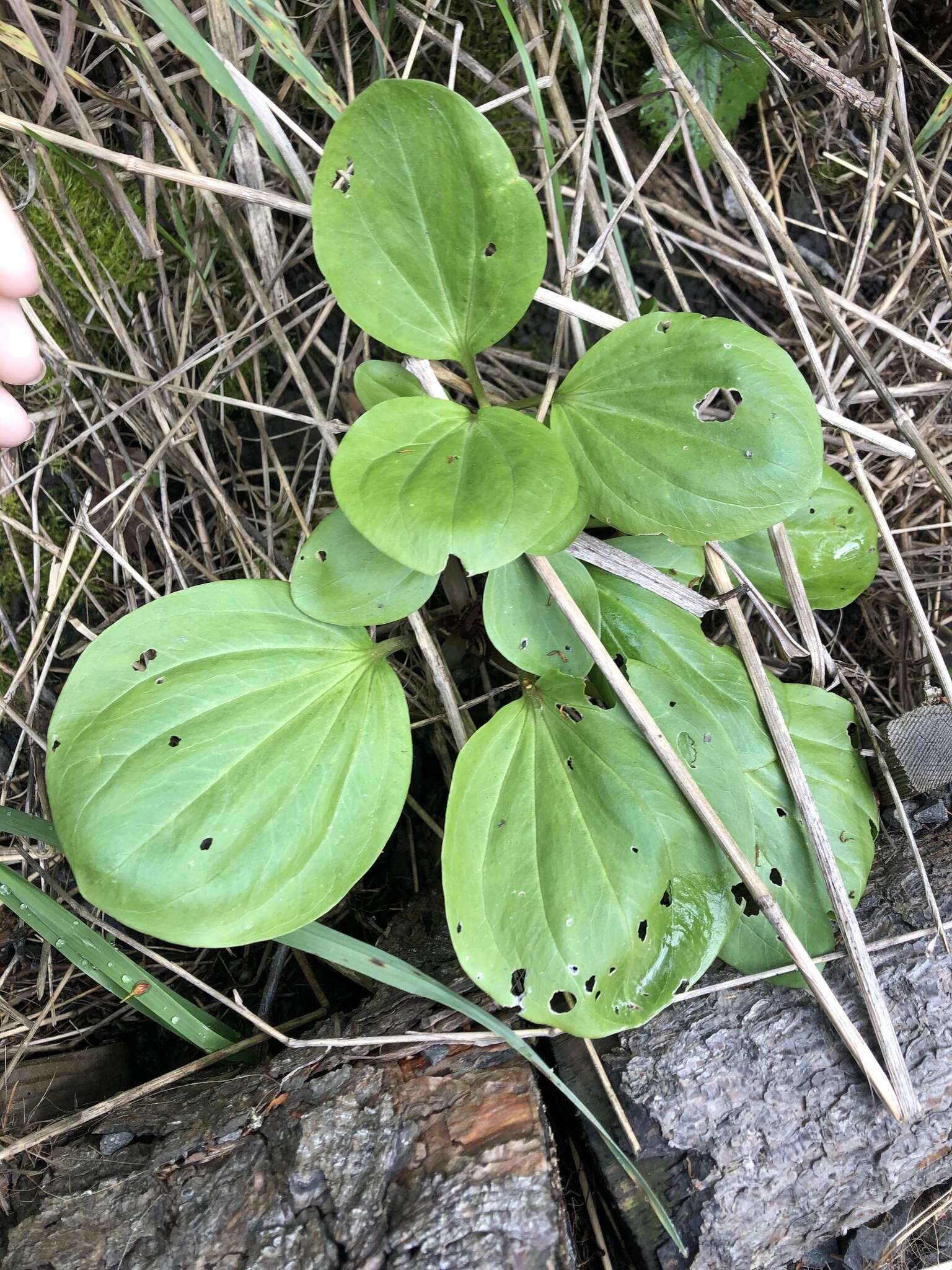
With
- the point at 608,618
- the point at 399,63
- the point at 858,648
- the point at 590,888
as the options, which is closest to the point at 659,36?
the point at 399,63

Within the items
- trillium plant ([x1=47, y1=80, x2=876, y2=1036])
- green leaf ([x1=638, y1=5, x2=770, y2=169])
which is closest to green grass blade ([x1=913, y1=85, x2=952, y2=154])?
green leaf ([x1=638, y1=5, x2=770, y2=169])

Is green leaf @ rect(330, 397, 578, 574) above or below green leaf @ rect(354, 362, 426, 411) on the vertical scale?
below

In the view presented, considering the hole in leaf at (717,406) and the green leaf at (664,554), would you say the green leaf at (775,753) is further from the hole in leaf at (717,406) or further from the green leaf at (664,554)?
the hole in leaf at (717,406)

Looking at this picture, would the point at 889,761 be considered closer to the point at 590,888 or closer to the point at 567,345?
the point at 590,888

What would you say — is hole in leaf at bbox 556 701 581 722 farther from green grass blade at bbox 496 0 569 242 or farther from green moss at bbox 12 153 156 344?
green moss at bbox 12 153 156 344

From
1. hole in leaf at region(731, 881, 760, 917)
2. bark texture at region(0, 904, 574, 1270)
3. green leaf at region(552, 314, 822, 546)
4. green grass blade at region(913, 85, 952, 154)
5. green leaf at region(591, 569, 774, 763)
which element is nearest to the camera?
bark texture at region(0, 904, 574, 1270)

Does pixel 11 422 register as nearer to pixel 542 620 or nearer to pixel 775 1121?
pixel 542 620
